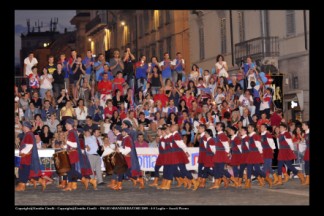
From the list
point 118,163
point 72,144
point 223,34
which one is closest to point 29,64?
point 72,144

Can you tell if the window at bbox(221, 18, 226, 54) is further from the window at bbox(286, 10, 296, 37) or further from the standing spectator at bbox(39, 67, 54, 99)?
the standing spectator at bbox(39, 67, 54, 99)

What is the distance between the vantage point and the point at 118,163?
61.9 ft

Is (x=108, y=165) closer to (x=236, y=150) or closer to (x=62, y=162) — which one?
(x=62, y=162)

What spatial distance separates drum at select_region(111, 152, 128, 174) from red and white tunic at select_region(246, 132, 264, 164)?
2984mm

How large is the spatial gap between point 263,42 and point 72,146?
39.0 ft

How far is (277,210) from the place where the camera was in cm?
1577

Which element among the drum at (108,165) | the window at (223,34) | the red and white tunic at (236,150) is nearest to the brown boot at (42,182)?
the drum at (108,165)

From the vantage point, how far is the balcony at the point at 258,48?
27.7 meters

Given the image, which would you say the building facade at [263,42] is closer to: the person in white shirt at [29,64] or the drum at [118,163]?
the drum at [118,163]

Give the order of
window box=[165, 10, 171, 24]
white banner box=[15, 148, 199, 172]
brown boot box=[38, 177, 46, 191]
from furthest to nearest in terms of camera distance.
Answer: window box=[165, 10, 171, 24] → white banner box=[15, 148, 199, 172] → brown boot box=[38, 177, 46, 191]

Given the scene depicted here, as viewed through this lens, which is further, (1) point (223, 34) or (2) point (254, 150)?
(1) point (223, 34)

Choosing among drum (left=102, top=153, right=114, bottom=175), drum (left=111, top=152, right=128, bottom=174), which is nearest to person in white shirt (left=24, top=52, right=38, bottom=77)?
drum (left=102, top=153, right=114, bottom=175)

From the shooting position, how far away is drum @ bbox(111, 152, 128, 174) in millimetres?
18875

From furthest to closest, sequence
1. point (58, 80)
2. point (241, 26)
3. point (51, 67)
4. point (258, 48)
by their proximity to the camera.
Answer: point (241, 26)
point (258, 48)
point (51, 67)
point (58, 80)
